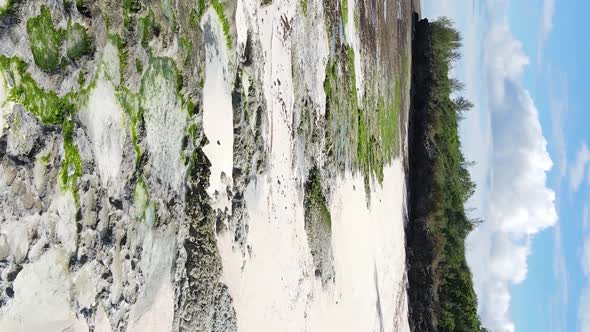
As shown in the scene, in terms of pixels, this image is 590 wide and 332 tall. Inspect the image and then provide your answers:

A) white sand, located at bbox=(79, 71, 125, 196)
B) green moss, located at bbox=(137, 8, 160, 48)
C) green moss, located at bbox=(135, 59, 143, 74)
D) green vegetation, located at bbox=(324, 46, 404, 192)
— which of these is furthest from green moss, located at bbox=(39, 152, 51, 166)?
green vegetation, located at bbox=(324, 46, 404, 192)

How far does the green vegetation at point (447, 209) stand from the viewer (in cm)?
1238

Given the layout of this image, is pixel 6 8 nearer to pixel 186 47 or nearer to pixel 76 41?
pixel 76 41

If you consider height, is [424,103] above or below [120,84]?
above

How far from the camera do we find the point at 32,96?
8.21ft

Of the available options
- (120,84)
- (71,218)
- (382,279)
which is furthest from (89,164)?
(382,279)

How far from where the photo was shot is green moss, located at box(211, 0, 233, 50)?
4.10 m

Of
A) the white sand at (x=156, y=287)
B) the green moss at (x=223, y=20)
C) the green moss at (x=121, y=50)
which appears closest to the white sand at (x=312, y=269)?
the white sand at (x=156, y=287)

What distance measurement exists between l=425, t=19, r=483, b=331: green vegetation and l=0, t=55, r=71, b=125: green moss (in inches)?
403

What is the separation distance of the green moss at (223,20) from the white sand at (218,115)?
0.05 m

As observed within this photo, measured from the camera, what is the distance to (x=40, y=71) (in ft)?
8.37

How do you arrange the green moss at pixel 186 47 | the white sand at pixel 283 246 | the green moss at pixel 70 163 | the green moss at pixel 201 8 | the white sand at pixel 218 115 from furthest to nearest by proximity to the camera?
the white sand at pixel 283 246, the white sand at pixel 218 115, the green moss at pixel 201 8, the green moss at pixel 186 47, the green moss at pixel 70 163

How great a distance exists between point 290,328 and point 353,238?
8.78 feet

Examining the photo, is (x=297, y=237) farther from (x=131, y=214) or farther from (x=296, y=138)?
(x=131, y=214)

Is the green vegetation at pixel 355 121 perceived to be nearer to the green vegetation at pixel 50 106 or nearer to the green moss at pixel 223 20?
the green moss at pixel 223 20
